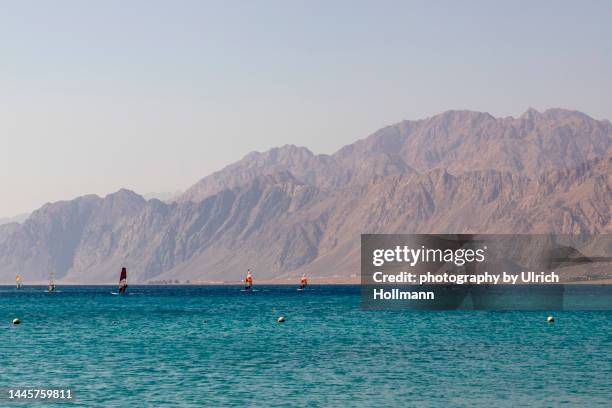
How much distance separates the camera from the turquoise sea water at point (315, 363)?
66.5 m

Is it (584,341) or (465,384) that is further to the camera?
(584,341)

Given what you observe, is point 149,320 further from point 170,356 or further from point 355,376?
point 355,376

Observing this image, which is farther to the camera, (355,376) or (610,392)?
(355,376)

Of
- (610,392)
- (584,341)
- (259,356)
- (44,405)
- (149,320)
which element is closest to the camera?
(44,405)

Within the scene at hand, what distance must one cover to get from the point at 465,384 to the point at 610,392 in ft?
32.1

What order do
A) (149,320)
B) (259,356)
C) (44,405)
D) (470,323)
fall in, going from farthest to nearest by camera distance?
(149,320) < (470,323) < (259,356) < (44,405)

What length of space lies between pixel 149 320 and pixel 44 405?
337ft

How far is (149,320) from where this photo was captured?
164500 mm

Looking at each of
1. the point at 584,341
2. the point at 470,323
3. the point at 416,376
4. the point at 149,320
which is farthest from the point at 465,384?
the point at 149,320

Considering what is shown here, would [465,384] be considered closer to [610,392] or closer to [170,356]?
[610,392]

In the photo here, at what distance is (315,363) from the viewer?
86.7 metres

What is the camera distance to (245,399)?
214 ft

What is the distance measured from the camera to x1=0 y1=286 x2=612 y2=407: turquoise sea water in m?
66.5

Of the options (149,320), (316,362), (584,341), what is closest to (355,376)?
(316,362)
